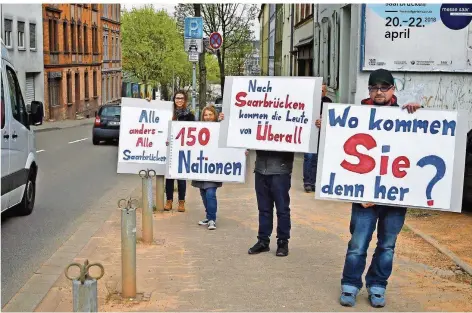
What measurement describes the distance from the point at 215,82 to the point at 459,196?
93.3 metres

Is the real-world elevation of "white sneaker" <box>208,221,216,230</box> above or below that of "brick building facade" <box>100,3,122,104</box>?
below

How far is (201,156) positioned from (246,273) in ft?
8.77

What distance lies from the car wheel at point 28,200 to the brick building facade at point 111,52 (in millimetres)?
47478

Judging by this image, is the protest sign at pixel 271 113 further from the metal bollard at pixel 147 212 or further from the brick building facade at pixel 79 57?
the brick building facade at pixel 79 57

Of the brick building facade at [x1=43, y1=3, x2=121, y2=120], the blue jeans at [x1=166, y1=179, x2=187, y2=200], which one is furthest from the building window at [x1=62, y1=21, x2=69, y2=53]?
the blue jeans at [x1=166, y1=179, x2=187, y2=200]

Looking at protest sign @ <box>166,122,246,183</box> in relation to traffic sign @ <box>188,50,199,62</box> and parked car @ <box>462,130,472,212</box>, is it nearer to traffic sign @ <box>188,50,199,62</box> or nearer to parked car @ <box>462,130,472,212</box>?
parked car @ <box>462,130,472,212</box>

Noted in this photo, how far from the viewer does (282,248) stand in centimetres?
695

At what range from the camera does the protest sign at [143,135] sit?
924 cm

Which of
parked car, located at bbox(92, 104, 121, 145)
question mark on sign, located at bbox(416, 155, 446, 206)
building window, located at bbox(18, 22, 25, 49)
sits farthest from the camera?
building window, located at bbox(18, 22, 25, 49)

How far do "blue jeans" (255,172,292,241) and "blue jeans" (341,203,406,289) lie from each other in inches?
59.8

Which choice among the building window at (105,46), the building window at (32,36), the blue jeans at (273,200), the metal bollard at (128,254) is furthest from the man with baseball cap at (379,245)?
the building window at (105,46)

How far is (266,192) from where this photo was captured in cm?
696

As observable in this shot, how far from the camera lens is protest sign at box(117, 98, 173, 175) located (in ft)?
30.3

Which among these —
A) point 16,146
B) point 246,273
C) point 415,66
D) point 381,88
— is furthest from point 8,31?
point 381,88
